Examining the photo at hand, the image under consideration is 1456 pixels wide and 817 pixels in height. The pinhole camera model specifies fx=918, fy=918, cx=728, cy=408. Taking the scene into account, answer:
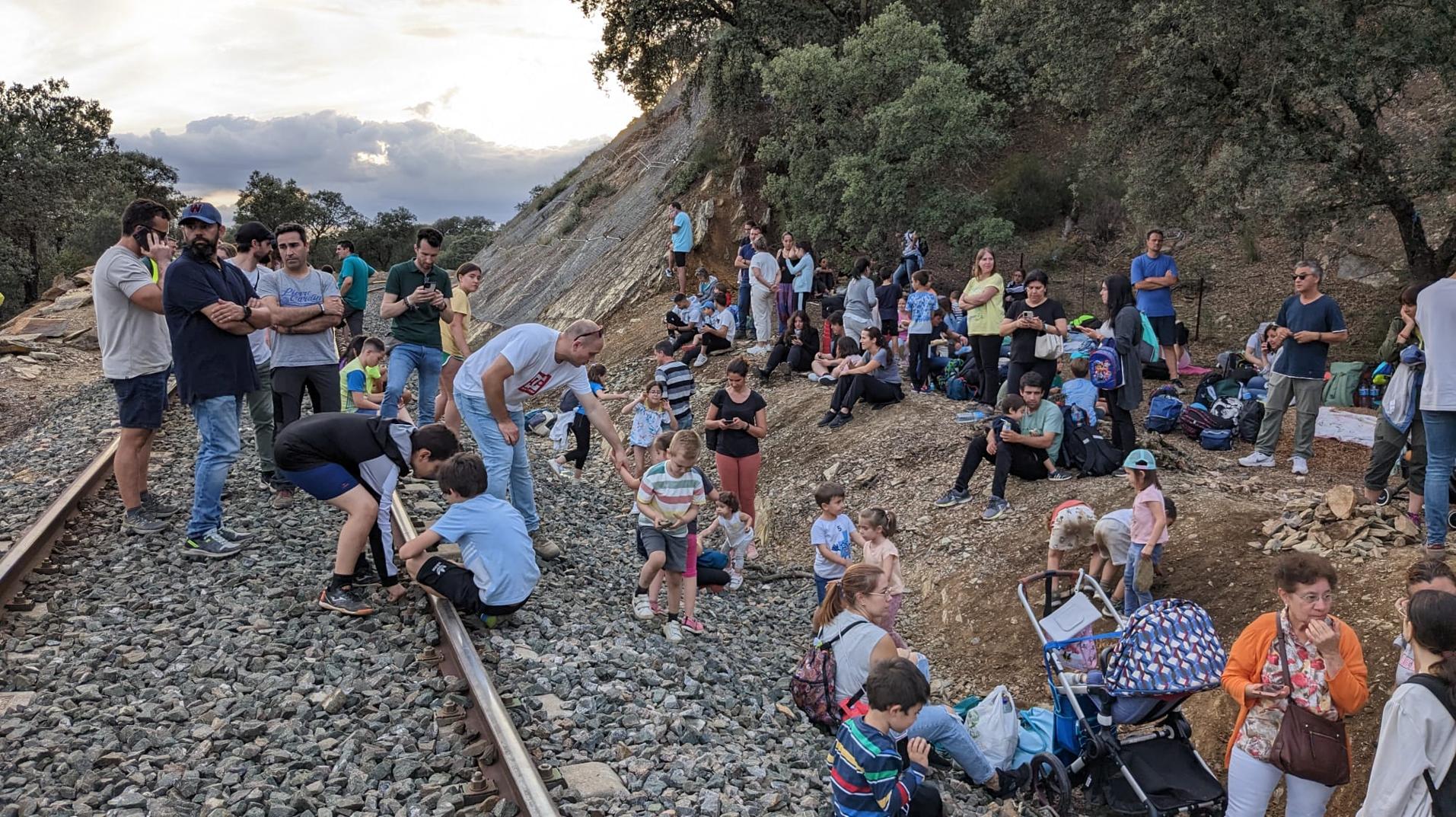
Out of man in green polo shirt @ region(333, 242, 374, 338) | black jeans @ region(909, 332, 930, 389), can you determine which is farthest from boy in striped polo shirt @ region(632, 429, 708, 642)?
black jeans @ region(909, 332, 930, 389)

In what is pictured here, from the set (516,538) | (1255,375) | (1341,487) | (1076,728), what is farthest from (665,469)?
(1255,375)

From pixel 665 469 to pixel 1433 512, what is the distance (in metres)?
5.30

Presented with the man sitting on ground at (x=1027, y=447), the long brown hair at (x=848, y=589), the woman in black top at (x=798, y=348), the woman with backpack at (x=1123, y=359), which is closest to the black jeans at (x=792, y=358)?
the woman in black top at (x=798, y=348)

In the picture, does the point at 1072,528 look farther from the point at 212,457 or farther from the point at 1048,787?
the point at 212,457

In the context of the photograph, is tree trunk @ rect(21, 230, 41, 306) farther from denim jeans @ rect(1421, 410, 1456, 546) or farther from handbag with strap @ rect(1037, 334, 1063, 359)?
denim jeans @ rect(1421, 410, 1456, 546)

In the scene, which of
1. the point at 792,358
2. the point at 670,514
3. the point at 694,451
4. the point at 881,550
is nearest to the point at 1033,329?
the point at 881,550

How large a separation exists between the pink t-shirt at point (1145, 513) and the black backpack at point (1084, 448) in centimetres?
204

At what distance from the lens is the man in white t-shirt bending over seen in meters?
6.43

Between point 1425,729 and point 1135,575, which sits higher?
point 1425,729

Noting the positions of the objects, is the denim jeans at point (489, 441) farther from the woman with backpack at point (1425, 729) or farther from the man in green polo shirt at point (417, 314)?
the woman with backpack at point (1425, 729)

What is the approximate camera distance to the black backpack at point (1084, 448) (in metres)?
8.76

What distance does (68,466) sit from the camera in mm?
8844

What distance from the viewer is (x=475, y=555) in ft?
18.1

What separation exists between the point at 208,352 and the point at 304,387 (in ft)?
4.89
